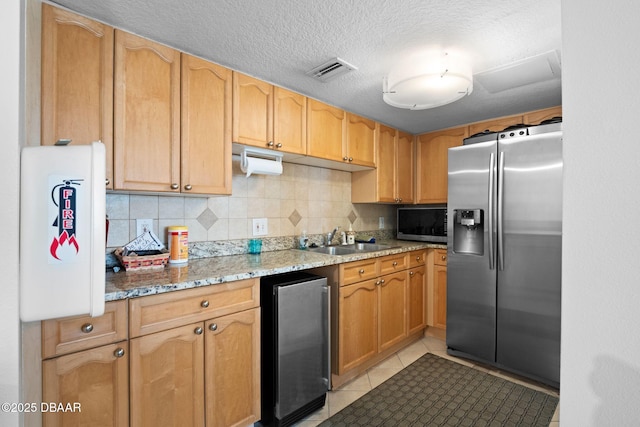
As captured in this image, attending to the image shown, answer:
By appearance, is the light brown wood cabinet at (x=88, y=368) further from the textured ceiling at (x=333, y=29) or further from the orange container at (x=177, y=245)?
the textured ceiling at (x=333, y=29)

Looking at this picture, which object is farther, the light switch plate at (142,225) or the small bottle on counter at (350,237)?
the small bottle on counter at (350,237)

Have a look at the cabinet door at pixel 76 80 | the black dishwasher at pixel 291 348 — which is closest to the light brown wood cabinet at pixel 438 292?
the black dishwasher at pixel 291 348

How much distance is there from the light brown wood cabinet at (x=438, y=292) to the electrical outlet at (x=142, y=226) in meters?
2.51

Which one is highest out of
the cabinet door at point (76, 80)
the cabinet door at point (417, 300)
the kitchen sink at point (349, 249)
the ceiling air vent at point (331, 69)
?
the ceiling air vent at point (331, 69)

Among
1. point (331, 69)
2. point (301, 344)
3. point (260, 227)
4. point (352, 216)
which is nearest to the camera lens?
point (301, 344)

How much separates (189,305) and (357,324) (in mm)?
1273

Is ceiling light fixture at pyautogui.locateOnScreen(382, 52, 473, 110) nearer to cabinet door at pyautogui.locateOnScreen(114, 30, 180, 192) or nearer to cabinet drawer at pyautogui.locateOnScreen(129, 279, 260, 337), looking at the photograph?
cabinet door at pyautogui.locateOnScreen(114, 30, 180, 192)

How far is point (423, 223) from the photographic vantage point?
327 cm

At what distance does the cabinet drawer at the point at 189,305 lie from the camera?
124cm

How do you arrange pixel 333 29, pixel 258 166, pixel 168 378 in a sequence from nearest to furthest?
pixel 168 378
pixel 333 29
pixel 258 166

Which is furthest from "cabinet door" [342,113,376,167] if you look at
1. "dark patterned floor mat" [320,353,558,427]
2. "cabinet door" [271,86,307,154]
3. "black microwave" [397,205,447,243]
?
"dark patterned floor mat" [320,353,558,427]

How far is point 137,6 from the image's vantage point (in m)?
1.33

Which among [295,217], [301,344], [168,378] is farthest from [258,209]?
[168,378]

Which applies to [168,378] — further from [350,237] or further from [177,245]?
[350,237]
